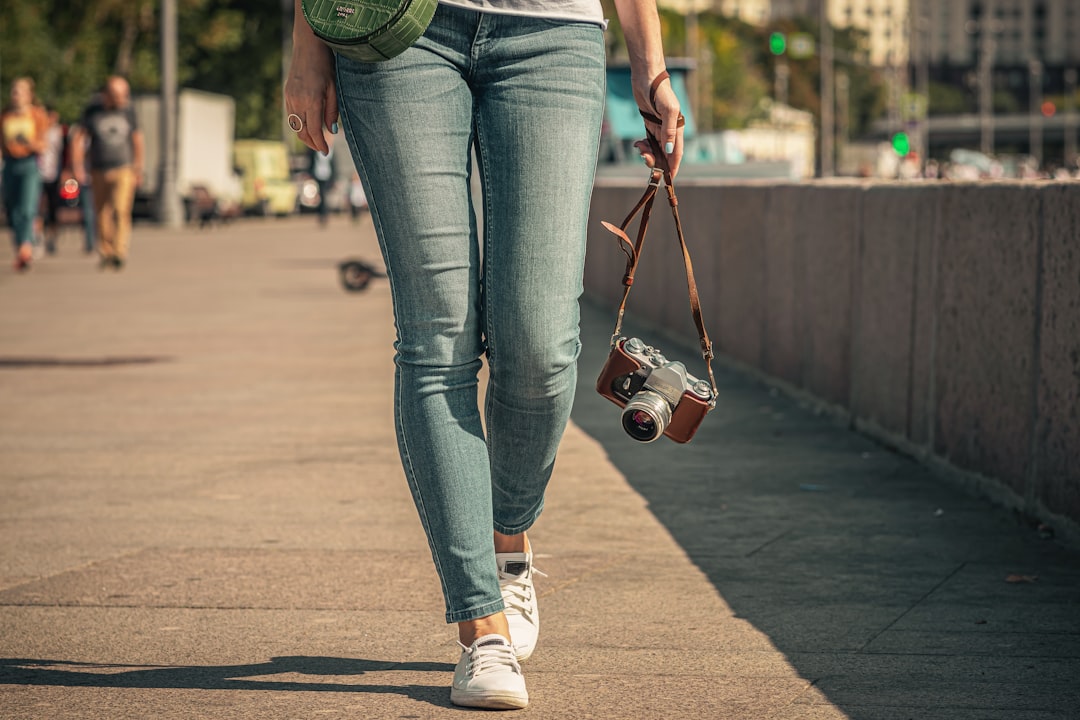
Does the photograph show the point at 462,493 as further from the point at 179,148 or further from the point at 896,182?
the point at 179,148

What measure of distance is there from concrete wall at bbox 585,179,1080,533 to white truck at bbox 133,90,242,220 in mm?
28993

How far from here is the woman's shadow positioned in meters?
3.56

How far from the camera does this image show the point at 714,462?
6.57 metres

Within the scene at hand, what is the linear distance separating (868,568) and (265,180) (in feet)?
143

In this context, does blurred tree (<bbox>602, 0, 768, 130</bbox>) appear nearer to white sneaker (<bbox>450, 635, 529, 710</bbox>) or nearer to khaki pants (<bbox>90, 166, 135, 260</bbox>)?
khaki pants (<bbox>90, 166, 135, 260</bbox>)

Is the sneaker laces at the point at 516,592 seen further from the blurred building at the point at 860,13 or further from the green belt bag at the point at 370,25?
the blurred building at the point at 860,13

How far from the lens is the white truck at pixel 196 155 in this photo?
38.0 metres

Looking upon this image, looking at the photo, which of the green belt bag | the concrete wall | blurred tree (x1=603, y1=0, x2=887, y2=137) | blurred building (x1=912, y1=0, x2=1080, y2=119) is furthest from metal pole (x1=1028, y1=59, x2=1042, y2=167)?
the green belt bag

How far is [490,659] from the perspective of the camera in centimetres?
339

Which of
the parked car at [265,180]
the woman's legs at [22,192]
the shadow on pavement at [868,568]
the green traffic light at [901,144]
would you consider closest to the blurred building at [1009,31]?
Result: the green traffic light at [901,144]

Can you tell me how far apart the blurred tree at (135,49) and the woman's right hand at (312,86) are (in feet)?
135

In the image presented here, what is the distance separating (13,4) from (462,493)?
1740 inches

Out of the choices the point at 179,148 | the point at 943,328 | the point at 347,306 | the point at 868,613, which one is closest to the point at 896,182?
the point at 943,328

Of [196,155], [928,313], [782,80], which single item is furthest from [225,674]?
[782,80]
